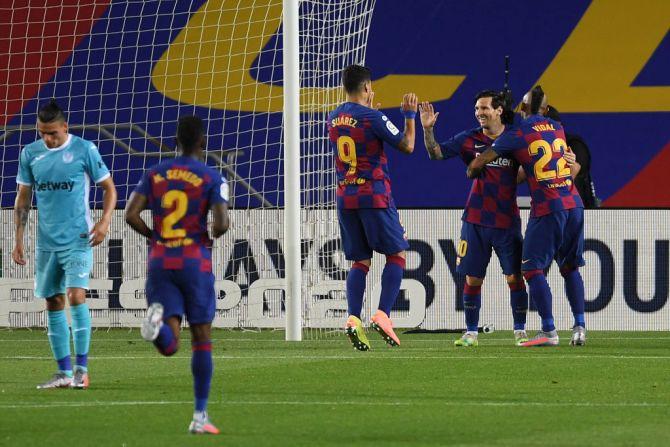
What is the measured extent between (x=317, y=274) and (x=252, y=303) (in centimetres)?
94

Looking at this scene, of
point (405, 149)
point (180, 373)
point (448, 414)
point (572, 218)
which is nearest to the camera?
point (448, 414)

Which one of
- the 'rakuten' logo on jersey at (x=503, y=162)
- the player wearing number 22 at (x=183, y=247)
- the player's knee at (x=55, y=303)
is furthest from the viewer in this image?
the 'rakuten' logo on jersey at (x=503, y=162)

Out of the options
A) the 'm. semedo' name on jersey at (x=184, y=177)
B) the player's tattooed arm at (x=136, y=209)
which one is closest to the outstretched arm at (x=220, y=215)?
the 'm. semedo' name on jersey at (x=184, y=177)

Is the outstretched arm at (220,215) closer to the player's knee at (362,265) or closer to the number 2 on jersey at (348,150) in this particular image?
the number 2 on jersey at (348,150)

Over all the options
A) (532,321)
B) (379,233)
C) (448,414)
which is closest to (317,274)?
(532,321)

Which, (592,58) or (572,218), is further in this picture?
(592,58)

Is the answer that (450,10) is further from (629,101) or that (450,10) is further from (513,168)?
(513,168)

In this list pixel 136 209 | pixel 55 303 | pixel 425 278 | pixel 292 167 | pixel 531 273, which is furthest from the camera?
pixel 425 278

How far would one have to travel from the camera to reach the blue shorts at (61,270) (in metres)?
8.43

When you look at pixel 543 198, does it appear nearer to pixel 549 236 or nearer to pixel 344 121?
pixel 549 236

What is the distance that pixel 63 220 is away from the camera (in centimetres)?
848

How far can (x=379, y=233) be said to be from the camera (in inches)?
414

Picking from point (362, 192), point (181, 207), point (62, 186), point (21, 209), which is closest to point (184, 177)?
point (181, 207)

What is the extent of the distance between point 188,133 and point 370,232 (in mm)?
4215
